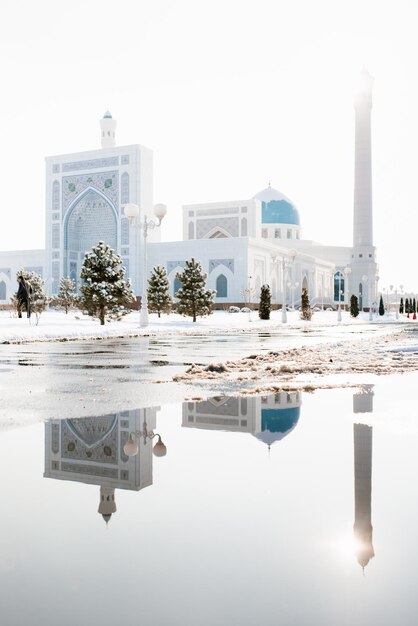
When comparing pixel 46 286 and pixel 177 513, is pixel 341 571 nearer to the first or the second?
pixel 177 513

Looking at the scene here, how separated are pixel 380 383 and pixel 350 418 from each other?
298cm

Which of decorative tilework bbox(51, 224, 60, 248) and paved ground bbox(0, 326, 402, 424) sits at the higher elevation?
decorative tilework bbox(51, 224, 60, 248)

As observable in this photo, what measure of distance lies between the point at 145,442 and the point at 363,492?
182cm

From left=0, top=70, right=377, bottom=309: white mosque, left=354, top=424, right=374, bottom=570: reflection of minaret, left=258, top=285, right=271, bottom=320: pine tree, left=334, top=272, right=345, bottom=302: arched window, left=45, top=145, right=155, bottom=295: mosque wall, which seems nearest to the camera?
left=354, top=424, right=374, bottom=570: reflection of minaret

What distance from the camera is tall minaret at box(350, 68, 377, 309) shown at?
267 ft

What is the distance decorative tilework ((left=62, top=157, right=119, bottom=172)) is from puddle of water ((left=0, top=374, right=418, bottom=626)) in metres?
70.4

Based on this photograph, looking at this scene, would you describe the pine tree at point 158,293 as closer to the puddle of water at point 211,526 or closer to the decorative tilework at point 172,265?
the decorative tilework at point 172,265

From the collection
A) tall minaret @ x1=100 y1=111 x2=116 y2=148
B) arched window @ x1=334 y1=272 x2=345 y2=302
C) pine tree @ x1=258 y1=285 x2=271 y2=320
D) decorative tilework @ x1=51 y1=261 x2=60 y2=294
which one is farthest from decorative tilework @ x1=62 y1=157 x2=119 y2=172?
arched window @ x1=334 y1=272 x2=345 y2=302

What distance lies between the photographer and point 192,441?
5.06 m

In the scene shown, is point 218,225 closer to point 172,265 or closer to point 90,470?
point 172,265

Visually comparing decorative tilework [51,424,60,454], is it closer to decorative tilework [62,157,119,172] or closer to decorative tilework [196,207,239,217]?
decorative tilework [62,157,119,172]

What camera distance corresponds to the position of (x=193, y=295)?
140ft

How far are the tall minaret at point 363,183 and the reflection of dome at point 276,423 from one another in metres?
76.2

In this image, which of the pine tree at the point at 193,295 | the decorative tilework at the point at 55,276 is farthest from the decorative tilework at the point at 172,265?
the pine tree at the point at 193,295
